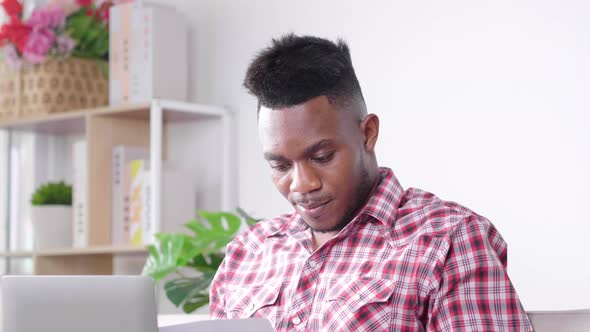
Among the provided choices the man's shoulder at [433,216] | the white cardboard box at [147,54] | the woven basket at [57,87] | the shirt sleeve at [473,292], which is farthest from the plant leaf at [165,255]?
the shirt sleeve at [473,292]

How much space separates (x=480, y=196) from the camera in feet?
7.05

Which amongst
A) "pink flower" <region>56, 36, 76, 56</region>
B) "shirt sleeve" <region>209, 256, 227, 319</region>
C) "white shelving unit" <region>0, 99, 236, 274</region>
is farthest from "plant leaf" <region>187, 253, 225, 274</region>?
"shirt sleeve" <region>209, 256, 227, 319</region>

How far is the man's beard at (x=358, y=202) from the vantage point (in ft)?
4.33

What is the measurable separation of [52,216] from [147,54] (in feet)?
2.06

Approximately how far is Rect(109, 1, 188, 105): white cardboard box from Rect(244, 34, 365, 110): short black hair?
1364 mm

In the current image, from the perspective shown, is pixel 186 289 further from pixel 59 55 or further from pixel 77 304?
pixel 77 304

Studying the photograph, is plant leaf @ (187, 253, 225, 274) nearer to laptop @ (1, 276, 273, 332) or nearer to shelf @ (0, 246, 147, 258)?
shelf @ (0, 246, 147, 258)

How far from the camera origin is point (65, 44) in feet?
9.41

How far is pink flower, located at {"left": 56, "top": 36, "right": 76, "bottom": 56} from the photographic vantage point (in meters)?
2.86

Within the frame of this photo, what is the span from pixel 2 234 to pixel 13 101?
1.77ft

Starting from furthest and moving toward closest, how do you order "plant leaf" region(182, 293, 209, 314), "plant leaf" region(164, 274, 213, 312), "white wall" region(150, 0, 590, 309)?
"plant leaf" region(182, 293, 209, 314), "plant leaf" region(164, 274, 213, 312), "white wall" region(150, 0, 590, 309)

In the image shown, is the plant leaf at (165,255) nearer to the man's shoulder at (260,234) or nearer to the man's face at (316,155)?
the man's shoulder at (260,234)

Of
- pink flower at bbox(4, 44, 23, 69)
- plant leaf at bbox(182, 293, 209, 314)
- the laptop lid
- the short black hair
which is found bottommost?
plant leaf at bbox(182, 293, 209, 314)

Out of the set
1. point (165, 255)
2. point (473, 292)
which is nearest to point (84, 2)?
point (165, 255)
